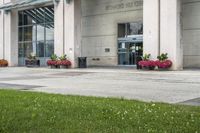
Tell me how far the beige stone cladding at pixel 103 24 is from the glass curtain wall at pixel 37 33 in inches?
193

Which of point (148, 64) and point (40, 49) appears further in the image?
point (40, 49)

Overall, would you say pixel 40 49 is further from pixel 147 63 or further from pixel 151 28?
pixel 147 63

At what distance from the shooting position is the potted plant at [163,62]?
101 ft

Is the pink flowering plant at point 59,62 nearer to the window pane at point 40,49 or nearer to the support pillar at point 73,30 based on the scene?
the support pillar at point 73,30

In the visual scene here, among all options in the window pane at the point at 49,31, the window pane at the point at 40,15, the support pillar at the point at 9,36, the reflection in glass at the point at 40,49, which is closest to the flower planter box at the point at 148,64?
the window pane at the point at 49,31

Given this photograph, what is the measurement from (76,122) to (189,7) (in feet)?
94.3

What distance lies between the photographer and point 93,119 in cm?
822

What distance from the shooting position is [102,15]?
140 feet

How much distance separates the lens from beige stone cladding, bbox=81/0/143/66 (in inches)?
1576

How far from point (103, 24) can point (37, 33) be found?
10534mm

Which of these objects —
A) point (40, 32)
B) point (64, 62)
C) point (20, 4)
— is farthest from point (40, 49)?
point (64, 62)

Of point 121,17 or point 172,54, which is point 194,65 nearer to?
point 172,54

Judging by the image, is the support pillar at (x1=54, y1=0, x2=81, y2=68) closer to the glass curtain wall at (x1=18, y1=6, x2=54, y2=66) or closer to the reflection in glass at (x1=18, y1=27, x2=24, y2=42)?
the glass curtain wall at (x1=18, y1=6, x2=54, y2=66)

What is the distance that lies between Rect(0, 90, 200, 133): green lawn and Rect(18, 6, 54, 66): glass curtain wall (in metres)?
37.9
